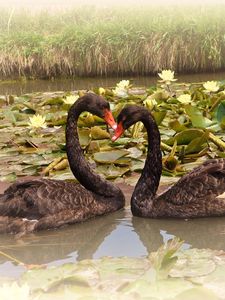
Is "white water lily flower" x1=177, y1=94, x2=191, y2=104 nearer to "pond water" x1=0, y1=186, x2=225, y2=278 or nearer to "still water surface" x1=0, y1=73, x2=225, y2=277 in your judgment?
"still water surface" x1=0, y1=73, x2=225, y2=277

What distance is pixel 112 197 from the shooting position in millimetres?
5266

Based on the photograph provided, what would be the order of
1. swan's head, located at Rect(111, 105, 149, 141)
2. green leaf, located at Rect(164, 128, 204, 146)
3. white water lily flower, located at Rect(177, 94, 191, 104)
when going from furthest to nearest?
white water lily flower, located at Rect(177, 94, 191, 104), green leaf, located at Rect(164, 128, 204, 146), swan's head, located at Rect(111, 105, 149, 141)

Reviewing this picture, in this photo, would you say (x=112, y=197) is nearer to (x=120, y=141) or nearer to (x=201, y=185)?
(x=201, y=185)

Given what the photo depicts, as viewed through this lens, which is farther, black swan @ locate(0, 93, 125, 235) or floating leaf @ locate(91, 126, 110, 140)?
floating leaf @ locate(91, 126, 110, 140)

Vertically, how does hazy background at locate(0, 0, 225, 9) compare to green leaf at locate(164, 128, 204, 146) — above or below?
above

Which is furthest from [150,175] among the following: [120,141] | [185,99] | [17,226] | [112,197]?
[185,99]

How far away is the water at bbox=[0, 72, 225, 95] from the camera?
14.5 meters

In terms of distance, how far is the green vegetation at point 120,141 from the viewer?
5.98m

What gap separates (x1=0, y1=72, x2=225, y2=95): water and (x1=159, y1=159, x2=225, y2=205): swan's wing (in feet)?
29.7

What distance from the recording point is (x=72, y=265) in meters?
3.55

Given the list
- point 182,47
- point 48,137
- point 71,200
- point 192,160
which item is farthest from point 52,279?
point 182,47

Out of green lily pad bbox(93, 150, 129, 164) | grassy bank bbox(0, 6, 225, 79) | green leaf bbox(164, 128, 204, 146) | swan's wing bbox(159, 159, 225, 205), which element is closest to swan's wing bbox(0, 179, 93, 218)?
swan's wing bbox(159, 159, 225, 205)

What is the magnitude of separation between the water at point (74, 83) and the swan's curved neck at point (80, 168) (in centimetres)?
855

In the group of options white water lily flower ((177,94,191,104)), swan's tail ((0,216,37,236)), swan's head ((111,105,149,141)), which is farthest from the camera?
white water lily flower ((177,94,191,104))
